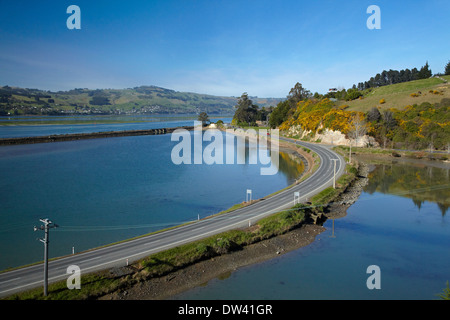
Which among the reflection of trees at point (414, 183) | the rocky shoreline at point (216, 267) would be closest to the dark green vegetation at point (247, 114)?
the reflection of trees at point (414, 183)

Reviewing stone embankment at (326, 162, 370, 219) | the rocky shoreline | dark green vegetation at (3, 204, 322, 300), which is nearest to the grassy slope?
stone embankment at (326, 162, 370, 219)

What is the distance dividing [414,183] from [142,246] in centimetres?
5085

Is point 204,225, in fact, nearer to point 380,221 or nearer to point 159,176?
point 380,221

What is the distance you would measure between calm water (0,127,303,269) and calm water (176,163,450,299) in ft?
44.8

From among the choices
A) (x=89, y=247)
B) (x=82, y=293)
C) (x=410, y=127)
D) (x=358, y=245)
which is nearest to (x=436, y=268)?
(x=358, y=245)

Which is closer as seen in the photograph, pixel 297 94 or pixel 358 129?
pixel 358 129

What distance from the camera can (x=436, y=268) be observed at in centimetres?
2623

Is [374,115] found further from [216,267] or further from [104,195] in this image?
[216,267]

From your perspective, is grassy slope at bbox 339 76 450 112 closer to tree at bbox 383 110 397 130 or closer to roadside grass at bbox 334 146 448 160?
tree at bbox 383 110 397 130

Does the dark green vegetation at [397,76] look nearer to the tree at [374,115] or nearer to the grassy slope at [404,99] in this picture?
the grassy slope at [404,99]

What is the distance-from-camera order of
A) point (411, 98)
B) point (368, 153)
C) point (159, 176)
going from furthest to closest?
point (411, 98), point (368, 153), point (159, 176)

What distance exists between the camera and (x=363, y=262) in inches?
1085

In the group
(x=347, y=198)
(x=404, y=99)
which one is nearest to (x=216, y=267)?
(x=347, y=198)
